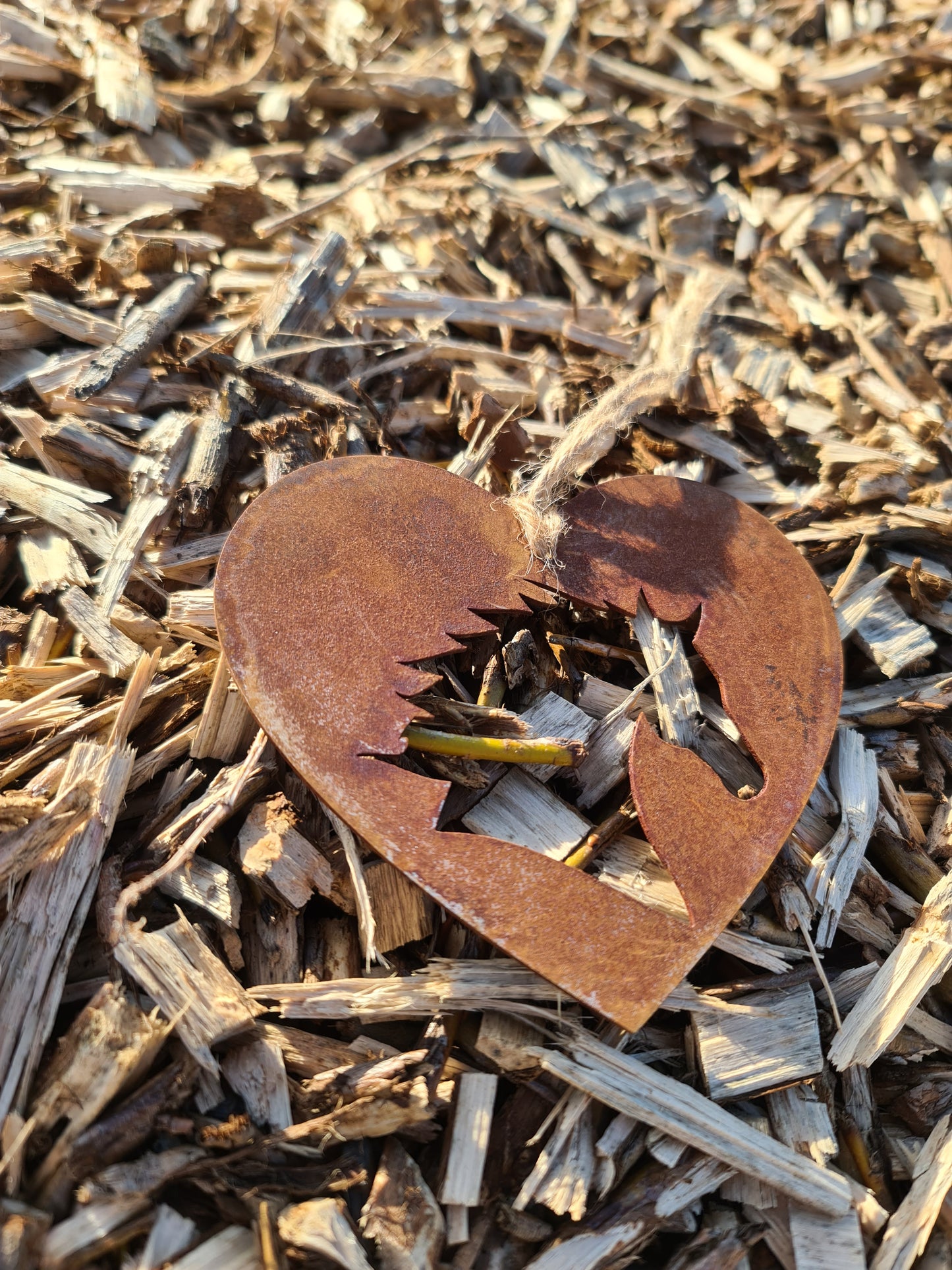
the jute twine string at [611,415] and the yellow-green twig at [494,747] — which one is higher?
Answer: the jute twine string at [611,415]

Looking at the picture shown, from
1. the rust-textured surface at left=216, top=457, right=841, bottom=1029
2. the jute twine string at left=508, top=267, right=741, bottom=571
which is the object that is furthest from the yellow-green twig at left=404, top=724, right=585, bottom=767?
the jute twine string at left=508, top=267, right=741, bottom=571

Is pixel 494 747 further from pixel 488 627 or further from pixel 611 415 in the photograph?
pixel 611 415

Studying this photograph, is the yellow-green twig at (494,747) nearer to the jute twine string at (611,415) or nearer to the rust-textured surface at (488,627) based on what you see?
the rust-textured surface at (488,627)

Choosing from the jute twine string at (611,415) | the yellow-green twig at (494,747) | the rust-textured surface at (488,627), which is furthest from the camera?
the jute twine string at (611,415)

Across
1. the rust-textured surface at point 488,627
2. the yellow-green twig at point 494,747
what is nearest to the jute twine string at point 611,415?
the rust-textured surface at point 488,627

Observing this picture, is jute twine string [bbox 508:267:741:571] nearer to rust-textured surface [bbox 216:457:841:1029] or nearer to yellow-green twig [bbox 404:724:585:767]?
rust-textured surface [bbox 216:457:841:1029]

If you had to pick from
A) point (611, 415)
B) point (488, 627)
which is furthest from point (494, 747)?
point (611, 415)

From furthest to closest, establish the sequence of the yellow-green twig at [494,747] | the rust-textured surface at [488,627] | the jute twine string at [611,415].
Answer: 1. the jute twine string at [611,415]
2. the yellow-green twig at [494,747]
3. the rust-textured surface at [488,627]

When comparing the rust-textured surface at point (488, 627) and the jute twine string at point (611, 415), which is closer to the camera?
the rust-textured surface at point (488, 627)
